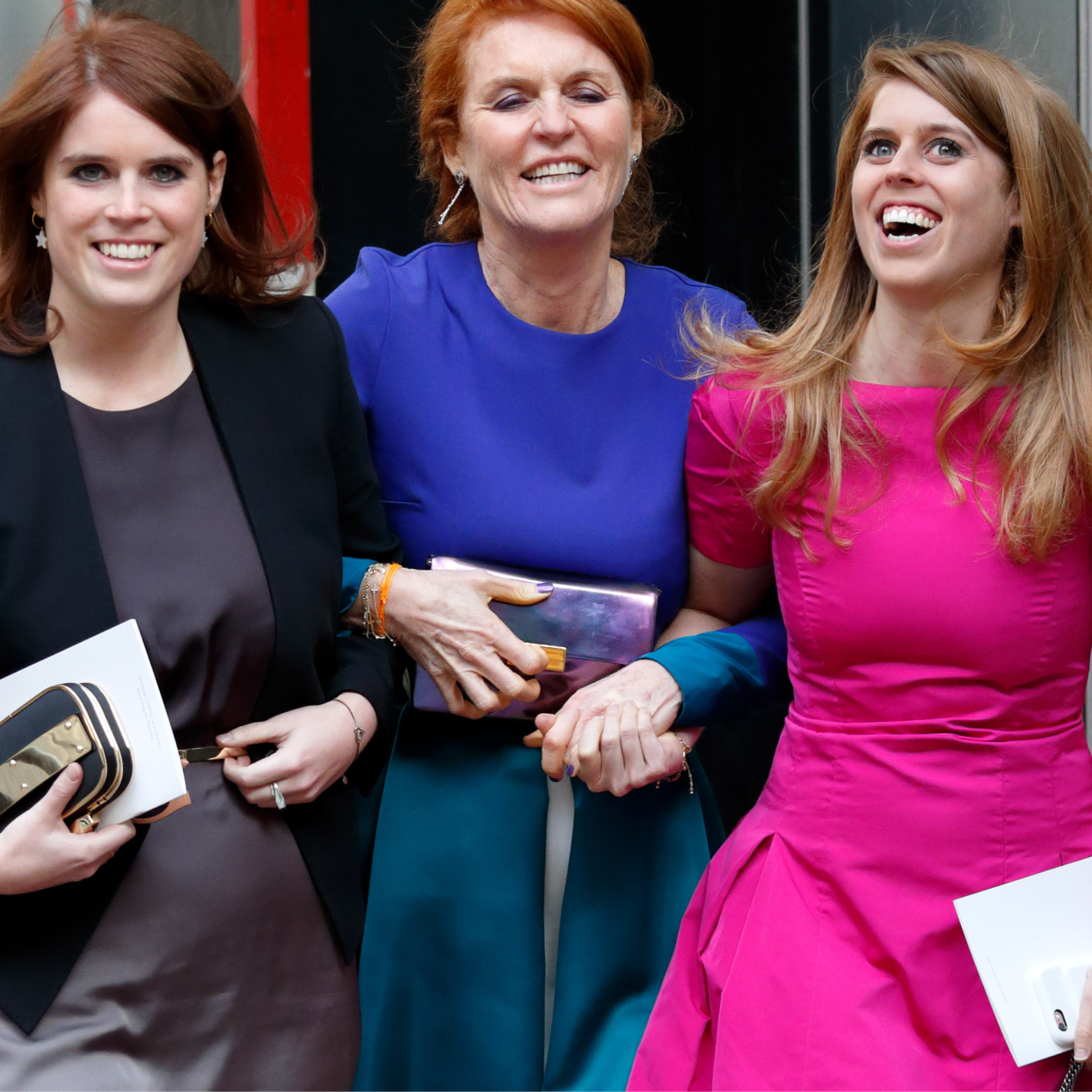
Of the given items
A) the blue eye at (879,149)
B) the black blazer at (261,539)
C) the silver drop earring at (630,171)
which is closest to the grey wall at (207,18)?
the silver drop earring at (630,171)

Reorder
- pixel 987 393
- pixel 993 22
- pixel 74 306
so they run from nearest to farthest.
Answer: pixel 74 306 < pixel 987 393 < pixel 993 22

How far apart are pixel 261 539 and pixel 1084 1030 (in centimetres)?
121

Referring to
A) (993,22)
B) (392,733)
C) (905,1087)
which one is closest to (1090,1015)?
(905,1087)

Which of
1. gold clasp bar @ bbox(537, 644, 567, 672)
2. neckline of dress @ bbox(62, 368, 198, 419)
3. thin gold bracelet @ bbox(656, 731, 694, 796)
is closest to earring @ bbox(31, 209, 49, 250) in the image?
neckline of dress @ bbox(62, 368, 198, 419)

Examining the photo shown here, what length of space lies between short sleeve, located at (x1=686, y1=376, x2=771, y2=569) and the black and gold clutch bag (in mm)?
1001

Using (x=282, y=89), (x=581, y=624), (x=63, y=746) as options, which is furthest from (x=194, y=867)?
(x=282, y=89)

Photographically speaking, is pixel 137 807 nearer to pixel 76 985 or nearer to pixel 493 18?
pixel 76 985

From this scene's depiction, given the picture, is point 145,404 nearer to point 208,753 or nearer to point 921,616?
point 208,753

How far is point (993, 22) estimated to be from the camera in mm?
2977

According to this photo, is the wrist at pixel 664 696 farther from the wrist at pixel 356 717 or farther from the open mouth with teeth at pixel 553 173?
the open mouth with teeth at pixel 553 173

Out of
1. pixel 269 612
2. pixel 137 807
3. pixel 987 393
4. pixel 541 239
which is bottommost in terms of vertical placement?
pixel 137 807

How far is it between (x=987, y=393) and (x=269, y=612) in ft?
3.45

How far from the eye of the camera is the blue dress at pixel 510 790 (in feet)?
7.38

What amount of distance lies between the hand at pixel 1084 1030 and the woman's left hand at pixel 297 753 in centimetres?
101
